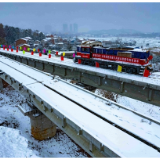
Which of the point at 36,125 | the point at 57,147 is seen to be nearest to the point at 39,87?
the point at 36,125

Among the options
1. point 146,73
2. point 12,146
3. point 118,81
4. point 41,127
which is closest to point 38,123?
point 41,127

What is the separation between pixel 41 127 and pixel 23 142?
10.5 ft

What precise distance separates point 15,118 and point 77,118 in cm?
1445

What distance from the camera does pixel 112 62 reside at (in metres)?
19.0

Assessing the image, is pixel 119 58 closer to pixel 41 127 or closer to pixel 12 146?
pixel 41 127

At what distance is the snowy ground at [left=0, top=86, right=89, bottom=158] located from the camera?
11.0 m

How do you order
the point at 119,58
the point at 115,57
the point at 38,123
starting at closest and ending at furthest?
1. the point at 38,123
2. the point at 119,58
3. the point at 115,57

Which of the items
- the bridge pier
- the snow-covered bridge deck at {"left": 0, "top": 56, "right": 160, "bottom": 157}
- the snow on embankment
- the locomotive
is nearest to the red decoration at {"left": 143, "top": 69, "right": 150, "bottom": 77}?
the locomotive

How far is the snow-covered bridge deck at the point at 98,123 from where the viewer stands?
602cm

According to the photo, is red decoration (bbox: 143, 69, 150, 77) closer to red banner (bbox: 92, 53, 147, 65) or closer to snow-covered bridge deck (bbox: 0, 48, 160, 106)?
snow-covered bridge deck (bbox: 0, 48, 160, 106)

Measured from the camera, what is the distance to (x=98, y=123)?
7582 millimetres

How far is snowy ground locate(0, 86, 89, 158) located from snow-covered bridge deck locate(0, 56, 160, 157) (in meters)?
3.73

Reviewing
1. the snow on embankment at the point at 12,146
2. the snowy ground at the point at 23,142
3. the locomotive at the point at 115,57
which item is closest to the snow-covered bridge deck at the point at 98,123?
the snow on embankment at the point at 12,146

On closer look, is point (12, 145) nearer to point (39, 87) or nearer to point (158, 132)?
point (39, 87)
